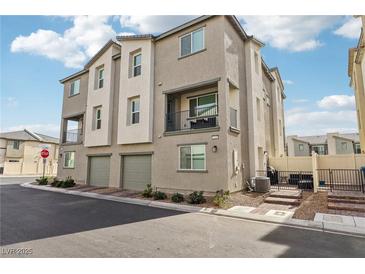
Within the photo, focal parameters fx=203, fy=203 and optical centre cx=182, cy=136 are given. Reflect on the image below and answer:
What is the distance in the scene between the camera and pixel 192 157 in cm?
1123

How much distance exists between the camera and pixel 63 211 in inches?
334

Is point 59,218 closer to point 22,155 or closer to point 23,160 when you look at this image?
point 23,160

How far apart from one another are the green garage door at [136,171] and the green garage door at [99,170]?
1897mm

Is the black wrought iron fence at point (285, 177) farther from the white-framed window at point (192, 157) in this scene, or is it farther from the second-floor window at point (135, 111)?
the second-floor window at point (135, 111)

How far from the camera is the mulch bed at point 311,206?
7.33 metres

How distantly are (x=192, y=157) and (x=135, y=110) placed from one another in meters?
5.61

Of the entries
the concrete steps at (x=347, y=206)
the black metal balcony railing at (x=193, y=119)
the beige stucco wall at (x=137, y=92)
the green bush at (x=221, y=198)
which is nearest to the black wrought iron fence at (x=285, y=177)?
the green bush at (x=221, y=198)

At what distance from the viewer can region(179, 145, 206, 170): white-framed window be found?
→ 10918 mm

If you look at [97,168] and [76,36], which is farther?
[97,168]

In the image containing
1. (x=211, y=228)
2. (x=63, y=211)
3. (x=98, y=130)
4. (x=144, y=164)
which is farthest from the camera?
(x=98, y=130)

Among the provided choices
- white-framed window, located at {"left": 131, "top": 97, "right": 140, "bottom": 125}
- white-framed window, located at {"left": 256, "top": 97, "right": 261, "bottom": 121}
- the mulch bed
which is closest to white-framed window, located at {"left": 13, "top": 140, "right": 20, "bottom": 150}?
white-framed window, located at {"left": 131, "top": 97, "right": 140, "bottom": 125}

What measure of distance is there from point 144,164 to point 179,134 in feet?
11.2
